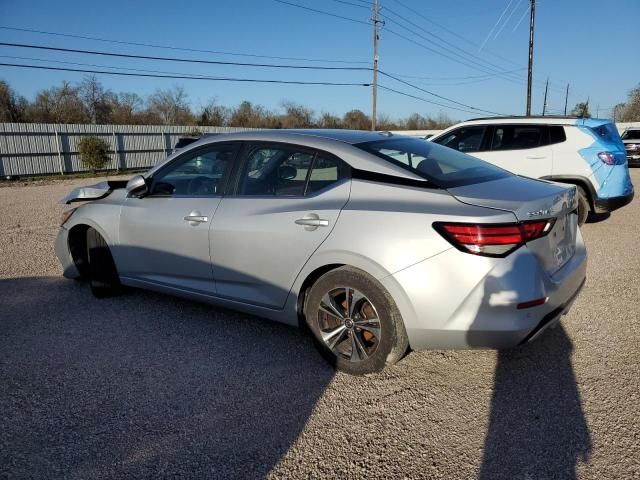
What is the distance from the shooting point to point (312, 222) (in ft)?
9.95

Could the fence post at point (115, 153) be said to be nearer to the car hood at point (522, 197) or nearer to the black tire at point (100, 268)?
the black tire at point (100, 268)

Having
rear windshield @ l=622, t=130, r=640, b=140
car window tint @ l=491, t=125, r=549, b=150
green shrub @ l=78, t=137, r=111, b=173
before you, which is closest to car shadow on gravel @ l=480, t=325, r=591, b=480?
car window tint @ l=491, t=125, r=549, b=150

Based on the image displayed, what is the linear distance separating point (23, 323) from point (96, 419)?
6.37 feet

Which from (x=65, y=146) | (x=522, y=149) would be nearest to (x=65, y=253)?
(x=522, y=149)

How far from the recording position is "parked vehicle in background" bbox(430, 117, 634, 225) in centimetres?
675

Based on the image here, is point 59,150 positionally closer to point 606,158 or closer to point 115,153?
point 115,153

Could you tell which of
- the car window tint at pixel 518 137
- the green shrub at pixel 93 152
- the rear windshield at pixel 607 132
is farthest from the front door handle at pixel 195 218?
the green shrub at pixel 93 152

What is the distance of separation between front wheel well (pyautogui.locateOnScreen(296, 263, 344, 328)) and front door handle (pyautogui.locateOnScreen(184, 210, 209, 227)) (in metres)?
0.98

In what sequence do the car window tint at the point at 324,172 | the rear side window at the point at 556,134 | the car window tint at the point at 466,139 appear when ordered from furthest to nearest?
1. the car window tint at the point at 466,139
2. the rear side window at the point at 556,134
3. the car window tint at the point at 324,172

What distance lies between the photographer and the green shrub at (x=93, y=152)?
22.1m

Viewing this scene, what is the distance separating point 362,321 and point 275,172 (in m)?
1.28

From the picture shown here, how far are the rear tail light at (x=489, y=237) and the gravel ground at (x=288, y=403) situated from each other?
0.93m

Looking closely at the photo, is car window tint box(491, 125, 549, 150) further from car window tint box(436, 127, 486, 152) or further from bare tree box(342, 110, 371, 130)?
bare tree box(342, 110, 371, 130)

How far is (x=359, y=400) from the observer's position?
2814 millimetres
